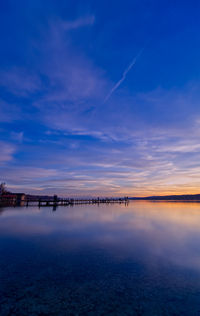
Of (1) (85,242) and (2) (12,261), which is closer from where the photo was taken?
(2) (12,261)

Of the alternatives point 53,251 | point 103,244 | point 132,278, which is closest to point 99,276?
point 132,278

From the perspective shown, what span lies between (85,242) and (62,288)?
8.82m

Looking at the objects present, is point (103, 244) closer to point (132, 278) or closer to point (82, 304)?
point (132, 278)

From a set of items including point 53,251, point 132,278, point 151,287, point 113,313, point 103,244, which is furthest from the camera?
point 103,244

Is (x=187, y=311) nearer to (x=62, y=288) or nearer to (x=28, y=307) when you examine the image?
(x=62, y=288)

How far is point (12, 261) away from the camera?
1156 cm

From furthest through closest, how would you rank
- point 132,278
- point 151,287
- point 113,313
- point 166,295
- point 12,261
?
point 12,261
point 132,278
point 151,287
point 166,295
point 113,313

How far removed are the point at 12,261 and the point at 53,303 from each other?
18.9 feet

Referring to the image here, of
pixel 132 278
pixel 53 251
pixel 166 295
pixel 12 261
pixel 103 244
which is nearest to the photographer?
pixel 166 295

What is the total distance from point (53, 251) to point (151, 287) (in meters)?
8.18

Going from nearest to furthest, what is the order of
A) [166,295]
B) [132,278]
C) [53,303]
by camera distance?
[53,303] < [166,295] < [132,278]

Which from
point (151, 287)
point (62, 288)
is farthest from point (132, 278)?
point (62, 288)

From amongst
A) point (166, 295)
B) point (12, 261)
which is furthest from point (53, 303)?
point (12, 261)

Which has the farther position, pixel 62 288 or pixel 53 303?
pixel 62 288
